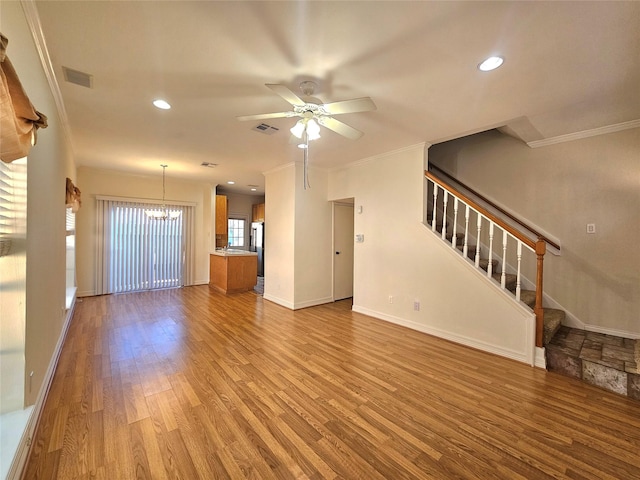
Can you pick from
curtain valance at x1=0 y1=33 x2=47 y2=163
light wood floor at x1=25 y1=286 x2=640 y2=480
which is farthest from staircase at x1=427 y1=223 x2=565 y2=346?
curtain valance at x1=0 y1=33 x2=47 y2=163

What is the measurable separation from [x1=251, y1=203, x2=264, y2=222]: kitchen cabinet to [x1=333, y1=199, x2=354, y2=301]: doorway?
3827mm

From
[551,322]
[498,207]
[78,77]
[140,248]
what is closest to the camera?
[78,77]

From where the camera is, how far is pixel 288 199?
4867mm

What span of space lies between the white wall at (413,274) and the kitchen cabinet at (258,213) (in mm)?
4104

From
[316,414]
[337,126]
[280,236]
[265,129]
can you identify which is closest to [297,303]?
[280,236]

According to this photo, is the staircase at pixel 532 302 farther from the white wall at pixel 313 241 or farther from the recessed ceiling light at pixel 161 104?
the recessed ceiling light at pixel 161 104

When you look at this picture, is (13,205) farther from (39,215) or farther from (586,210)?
(586,210)

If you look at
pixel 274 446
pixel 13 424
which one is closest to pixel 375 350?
pixel 274 446

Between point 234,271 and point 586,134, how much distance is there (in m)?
6.22

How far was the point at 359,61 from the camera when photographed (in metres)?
1.94

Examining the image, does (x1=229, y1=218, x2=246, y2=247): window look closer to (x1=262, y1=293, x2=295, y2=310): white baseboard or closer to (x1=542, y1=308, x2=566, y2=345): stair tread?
(x1=262, y1=293, x2=295, y2=310): white baseboard

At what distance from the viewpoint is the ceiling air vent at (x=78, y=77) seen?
6.87ft

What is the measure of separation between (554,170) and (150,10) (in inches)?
183

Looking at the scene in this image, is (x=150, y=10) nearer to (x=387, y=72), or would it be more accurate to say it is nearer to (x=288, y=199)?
(x=387, y=72)
